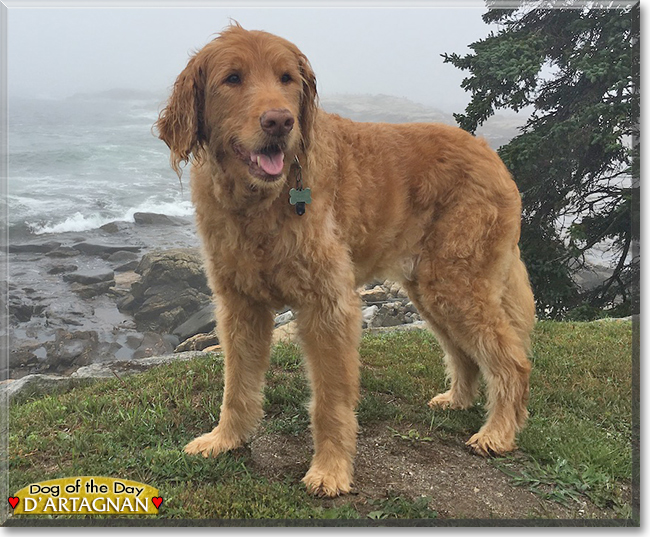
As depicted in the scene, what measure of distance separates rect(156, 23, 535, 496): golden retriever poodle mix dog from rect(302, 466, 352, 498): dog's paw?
0.01 metres

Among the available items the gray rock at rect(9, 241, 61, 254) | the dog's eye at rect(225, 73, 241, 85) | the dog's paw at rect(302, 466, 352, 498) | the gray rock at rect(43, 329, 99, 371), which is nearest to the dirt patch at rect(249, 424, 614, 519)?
the dog's paw at rect(302, 466, 352, 498)

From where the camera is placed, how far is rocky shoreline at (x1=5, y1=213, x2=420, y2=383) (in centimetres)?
670

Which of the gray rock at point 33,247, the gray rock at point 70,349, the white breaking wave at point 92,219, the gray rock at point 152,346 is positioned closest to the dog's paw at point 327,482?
the gray rock at point 152,346

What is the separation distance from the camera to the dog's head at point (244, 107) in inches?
106

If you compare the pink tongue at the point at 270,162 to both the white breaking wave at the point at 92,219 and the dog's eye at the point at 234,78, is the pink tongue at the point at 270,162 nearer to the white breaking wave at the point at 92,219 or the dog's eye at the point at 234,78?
the dog's eye at the point at 234,78

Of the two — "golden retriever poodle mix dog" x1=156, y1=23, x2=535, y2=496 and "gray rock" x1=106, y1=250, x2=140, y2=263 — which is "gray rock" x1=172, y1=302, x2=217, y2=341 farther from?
"golden retriever poodle mix dog" x1=156, y1=23, x2=535, y2=496

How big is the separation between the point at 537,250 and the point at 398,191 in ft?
10.6

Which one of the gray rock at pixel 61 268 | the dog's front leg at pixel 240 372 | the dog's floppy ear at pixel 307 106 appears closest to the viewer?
the dog's floppy ear at pixel 307 106

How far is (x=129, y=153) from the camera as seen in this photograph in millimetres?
8242

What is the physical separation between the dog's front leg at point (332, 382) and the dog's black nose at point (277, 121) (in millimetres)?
1004

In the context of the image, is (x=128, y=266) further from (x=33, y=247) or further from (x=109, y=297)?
(x=33, y=247)

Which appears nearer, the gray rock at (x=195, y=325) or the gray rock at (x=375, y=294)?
the gray rock at (x=195, y=325)

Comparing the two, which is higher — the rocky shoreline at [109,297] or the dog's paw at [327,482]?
the dog's paw at [327,482]

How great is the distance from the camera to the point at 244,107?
8.98 ft
